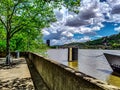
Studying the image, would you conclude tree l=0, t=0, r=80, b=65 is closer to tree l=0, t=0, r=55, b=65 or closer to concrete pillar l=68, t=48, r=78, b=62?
tree l=0, t=0, r=55, b=65

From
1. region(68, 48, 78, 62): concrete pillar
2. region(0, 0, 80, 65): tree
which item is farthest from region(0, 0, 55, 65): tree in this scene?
region(68, 48, 78, 62): concrete pillar

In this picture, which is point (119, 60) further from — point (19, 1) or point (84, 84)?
point (84, 84)

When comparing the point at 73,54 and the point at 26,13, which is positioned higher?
the point at 26,13

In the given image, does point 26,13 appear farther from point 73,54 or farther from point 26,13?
point 73,54

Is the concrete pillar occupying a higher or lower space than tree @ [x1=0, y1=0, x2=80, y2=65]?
lower

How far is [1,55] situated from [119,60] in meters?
23.1

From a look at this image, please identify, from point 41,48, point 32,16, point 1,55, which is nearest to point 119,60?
point 41,48

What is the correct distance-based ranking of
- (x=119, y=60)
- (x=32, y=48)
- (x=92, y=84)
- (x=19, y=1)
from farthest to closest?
1. (x=32, y=48)
2. (x=119, y=60)
3. (x=19, y=1)
4. (x=92, y=84)

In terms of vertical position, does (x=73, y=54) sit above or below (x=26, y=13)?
below

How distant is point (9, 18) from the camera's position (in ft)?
84.1

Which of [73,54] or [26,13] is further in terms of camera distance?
[73,54]

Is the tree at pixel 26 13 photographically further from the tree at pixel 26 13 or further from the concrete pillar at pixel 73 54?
the concrete pillar at pixel 73 54

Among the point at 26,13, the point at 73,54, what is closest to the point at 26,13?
the point at 26,13

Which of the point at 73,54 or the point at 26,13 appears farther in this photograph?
the point at 73,54
